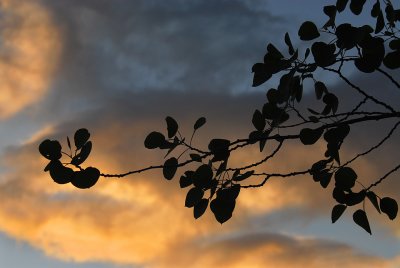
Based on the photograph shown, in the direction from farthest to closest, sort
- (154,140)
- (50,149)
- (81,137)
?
(154,140)
(81,137)
(50,149)

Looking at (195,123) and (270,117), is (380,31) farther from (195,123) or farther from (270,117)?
(195,123)

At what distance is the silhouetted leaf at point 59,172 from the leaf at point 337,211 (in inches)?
51.5

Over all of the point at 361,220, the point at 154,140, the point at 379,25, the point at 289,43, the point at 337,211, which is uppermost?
the point at 379,25

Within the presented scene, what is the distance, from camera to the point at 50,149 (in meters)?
2.73

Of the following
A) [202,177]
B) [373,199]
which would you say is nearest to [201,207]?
[202,177]

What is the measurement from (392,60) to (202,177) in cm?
114

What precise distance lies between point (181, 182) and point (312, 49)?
996mm

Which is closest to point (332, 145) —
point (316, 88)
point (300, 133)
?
point (300, 133)

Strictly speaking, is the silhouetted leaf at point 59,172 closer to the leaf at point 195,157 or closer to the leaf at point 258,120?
the leaf at point 195,157

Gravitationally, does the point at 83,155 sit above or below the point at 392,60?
below

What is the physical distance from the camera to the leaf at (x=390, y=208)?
3.07 m

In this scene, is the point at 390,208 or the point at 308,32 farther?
the point at 390,208

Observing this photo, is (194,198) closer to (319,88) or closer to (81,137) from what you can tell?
(81,137)

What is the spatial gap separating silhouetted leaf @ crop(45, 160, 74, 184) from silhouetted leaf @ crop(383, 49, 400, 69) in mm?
1649
